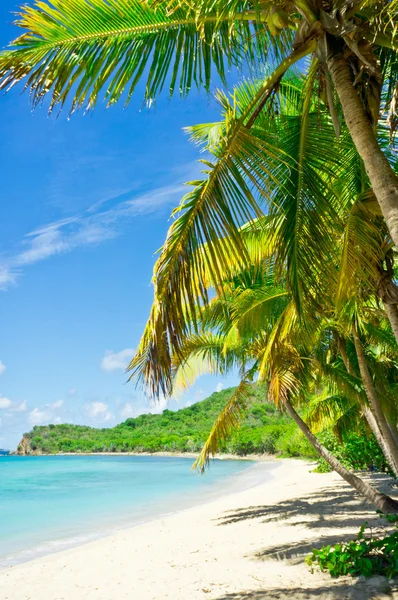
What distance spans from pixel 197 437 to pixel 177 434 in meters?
12.1

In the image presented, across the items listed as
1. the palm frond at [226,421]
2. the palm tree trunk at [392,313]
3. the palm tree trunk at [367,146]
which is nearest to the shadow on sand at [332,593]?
the palm tree trunk at [392,313]

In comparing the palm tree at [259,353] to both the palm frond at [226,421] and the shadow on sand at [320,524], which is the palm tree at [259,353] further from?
the shadow on sand at [320,524]

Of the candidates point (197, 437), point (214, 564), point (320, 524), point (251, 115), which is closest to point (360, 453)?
point (320, 524)

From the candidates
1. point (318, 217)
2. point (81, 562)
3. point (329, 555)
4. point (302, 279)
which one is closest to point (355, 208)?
point (318, 217)

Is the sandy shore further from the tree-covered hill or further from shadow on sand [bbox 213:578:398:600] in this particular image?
the tree-covered hill

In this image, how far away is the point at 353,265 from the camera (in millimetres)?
3916

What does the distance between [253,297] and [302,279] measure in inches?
146

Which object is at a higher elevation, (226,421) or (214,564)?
(226,421)

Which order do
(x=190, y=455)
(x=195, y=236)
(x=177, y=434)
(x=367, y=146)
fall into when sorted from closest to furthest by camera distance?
(x=367, y=146), (x=195, y=236), (x=190, y=455), (x=177, y=434)

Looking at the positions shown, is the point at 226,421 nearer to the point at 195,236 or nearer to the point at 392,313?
the point at 392,313

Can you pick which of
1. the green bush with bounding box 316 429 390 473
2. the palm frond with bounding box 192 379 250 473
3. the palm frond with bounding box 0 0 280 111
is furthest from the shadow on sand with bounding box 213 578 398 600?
the green bush with bounding box 316 429 390 473

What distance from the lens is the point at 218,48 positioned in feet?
11.5

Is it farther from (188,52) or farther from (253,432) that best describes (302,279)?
(253,432)

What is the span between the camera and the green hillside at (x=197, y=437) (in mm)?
18188
